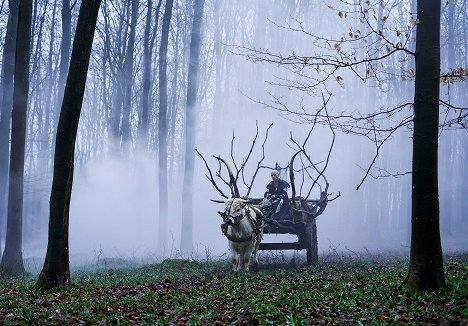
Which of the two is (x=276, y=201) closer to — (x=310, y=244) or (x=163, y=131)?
(x=310, y=244)

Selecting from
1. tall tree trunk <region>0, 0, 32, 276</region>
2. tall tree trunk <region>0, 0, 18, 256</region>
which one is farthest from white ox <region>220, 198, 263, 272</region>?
tall tree trunk <region>0, 0, 18, 256</region>

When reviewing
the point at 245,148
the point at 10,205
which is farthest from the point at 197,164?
the point at 10,205

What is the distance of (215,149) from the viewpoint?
49.9 metres

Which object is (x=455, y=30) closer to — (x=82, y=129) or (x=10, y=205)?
(x=82, y=129)

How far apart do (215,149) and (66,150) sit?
39.5 m

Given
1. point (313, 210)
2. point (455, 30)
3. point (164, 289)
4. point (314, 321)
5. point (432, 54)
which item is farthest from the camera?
point (455, 30)

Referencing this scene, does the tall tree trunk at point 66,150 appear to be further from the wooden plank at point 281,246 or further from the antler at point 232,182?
the wooden plank at point 281,246

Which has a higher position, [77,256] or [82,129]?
[82,129]

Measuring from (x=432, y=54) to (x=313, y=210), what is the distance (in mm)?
8174

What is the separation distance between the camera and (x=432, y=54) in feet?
27.1

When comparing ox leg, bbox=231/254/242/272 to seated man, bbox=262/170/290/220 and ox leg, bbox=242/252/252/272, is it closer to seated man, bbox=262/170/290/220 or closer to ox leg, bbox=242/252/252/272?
ox leg, bbox=242/252/252/272

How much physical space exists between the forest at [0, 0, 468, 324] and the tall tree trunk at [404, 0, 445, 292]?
0.02 metres

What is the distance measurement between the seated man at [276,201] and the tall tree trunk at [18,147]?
686cm

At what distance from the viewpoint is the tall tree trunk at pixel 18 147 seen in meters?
15.7
